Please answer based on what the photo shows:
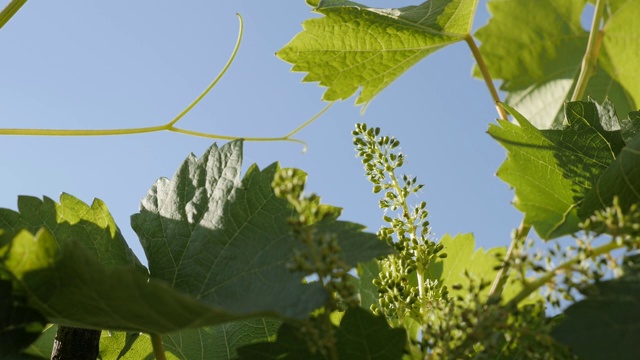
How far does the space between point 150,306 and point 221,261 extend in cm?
25

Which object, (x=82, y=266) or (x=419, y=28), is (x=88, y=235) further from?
(x=419, y=28)

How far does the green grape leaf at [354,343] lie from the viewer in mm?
760

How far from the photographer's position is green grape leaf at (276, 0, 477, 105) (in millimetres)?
1730

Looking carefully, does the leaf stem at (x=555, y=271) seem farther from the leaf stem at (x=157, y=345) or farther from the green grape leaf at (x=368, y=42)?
the green grape leaf at (x=368, y=42)

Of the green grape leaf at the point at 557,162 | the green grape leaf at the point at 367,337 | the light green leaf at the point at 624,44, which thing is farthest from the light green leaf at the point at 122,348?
the light green leaf at the point at 624,44

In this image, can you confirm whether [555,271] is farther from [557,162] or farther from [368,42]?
[368,42]

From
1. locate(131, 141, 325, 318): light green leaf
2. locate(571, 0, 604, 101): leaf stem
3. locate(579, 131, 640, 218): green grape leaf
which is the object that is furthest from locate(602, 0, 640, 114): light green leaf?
locate(131, 141, 325, 318): light green leaf

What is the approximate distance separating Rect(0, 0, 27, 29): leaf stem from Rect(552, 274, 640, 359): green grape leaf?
3.13ft

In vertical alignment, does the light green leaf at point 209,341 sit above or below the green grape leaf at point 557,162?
below

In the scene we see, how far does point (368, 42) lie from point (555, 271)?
46.0 inches

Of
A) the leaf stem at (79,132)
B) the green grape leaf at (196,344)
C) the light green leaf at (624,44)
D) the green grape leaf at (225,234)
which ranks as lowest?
the green grape leaf at (196,344)

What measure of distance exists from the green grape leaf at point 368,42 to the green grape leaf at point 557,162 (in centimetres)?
71

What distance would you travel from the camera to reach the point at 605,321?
690mm

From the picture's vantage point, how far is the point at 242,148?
106cm
